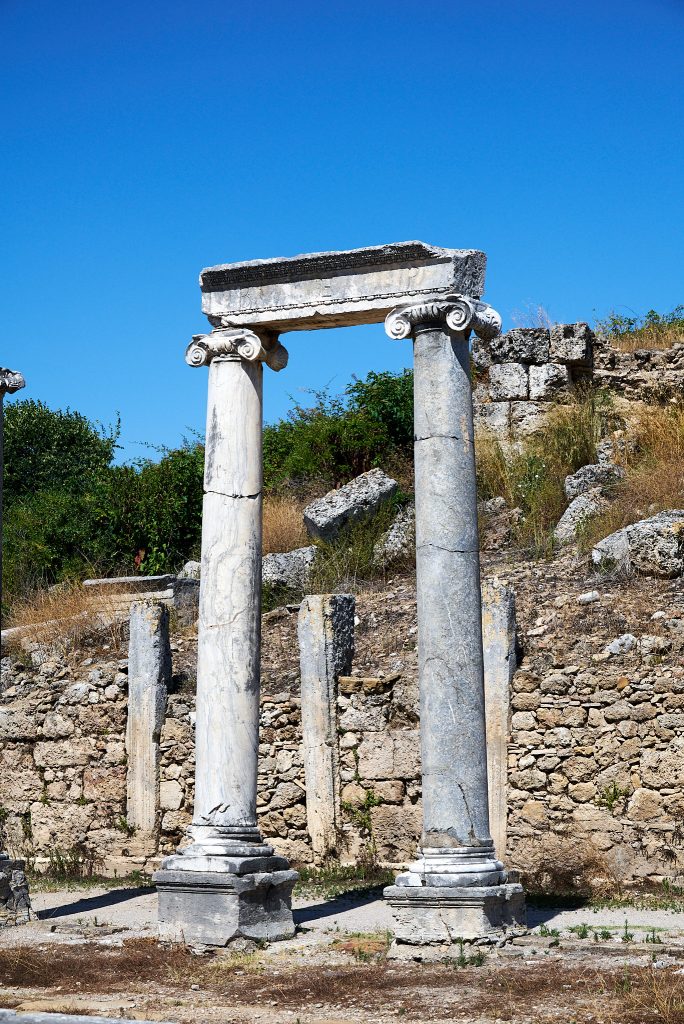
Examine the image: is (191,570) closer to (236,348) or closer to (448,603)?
(236,348)

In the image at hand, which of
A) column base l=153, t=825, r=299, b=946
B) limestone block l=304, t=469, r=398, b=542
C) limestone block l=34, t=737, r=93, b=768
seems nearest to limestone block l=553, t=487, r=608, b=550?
limestone block l=304, t=469, r=398, b=542

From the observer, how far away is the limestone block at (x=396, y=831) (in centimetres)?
1183

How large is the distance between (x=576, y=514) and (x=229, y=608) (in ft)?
24.5

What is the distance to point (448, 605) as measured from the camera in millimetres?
8656

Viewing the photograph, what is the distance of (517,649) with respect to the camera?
11758 mm

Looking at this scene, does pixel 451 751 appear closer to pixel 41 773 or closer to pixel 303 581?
pixel 41 773

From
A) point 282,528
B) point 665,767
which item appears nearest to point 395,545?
point 282,528

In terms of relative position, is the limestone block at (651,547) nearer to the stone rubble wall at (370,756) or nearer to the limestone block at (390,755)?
the stone rubble wall at (370,756)

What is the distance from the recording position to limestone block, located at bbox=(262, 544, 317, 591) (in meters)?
16.6

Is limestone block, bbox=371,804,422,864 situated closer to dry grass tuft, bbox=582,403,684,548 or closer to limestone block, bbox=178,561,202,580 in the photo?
dry grass tuft, bbox=582,403,684,548

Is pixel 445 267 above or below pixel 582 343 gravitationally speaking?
below

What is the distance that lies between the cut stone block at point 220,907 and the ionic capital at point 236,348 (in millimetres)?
3900

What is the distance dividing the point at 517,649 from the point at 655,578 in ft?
7.80

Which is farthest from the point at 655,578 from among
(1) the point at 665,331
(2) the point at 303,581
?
(1) the point at 665,331
